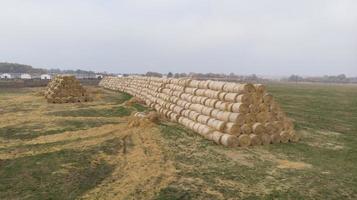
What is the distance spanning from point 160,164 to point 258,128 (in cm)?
461

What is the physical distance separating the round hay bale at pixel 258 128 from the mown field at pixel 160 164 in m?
0.63

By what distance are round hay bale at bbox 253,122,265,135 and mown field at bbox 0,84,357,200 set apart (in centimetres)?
63

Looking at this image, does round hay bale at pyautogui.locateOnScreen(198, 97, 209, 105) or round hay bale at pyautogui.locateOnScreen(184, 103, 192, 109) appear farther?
round hay bale at pyautogui.locateOnScreen(184, 103, 192, 109)

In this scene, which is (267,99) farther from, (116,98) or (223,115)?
(116,98)

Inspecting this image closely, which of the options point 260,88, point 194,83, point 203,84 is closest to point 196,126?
point 203,84

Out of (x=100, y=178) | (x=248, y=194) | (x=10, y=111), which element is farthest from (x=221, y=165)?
(x=10, y=111)

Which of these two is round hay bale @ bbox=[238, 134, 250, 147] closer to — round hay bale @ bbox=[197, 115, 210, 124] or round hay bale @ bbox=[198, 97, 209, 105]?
round hay bale @ bbox=[197, 115, 210, 124]

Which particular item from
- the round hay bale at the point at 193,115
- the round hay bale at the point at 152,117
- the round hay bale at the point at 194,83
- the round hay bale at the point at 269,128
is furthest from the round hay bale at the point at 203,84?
the round hay bale at the point at 269,128

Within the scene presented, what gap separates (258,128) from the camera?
14117 millimetres

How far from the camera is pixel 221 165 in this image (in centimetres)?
1123

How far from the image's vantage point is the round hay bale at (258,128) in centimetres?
1409

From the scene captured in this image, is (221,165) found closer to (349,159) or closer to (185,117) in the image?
(349,159)

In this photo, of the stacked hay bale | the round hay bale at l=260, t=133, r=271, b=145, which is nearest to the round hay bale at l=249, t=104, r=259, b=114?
the round hay bale at l=260, t=133, r=271, b=145

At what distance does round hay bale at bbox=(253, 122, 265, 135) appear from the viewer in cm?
1409
